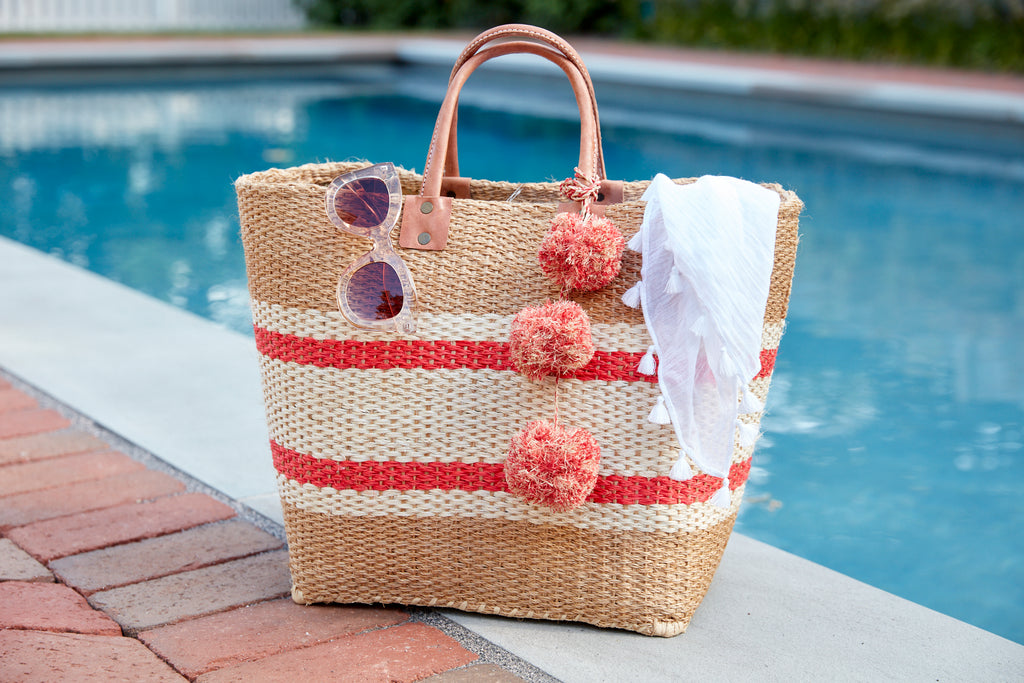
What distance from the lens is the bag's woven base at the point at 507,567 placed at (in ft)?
4.53

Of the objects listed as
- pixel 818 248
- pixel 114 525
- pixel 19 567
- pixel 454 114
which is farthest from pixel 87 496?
pixel 818 248

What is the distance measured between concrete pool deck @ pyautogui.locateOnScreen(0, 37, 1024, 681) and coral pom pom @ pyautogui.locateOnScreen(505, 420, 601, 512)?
22 cm

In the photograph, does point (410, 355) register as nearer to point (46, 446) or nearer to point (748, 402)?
point (748, 402)

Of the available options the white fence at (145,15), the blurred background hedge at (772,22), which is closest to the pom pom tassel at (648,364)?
the blurred background hedge at (772,22)

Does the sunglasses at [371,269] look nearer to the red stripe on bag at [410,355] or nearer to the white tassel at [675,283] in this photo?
the red stripe on bag at [410,355]

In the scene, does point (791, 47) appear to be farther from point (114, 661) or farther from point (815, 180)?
point (114, 661)

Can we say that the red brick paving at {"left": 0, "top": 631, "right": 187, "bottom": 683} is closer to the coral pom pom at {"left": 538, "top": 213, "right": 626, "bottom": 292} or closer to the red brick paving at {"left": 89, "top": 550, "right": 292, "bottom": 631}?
the red brick paving at {"left": 89, "top": 550, "right": 292, "bottom": 631}

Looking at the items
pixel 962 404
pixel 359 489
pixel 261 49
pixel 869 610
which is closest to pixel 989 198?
pixel 962 404

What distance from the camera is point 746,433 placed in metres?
1.33

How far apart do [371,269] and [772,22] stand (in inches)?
405

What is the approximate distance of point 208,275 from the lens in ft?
12.8

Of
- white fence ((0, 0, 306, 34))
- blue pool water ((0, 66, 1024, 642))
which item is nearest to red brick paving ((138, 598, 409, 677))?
blue pool water ((0, 66, 1024, 642))

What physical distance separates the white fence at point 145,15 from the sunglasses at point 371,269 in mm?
11886

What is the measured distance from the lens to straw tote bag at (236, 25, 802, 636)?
1326 millimetres
